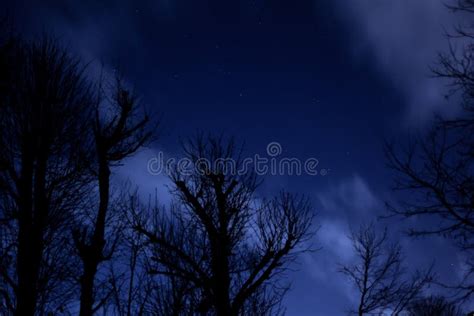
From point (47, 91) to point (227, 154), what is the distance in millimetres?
4892

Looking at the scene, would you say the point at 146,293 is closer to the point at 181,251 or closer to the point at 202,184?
the point at 181,251

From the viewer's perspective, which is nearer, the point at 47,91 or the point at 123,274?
the point at 47,91

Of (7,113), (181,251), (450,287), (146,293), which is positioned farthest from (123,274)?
(450,287)

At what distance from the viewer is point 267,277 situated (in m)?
8.13

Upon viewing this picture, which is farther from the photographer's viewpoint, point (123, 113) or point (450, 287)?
point (123, 113)

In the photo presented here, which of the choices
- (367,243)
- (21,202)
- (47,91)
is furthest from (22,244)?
(367,243)

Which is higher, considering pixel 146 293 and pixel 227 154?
pixel 227 154

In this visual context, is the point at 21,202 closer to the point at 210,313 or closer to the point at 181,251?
the point at 181,251

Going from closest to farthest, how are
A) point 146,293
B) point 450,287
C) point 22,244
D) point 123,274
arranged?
point 450,287
point 22,244
point 146,293
point 123,274

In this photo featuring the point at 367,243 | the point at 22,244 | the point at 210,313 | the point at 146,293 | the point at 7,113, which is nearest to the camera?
the point at 22,244

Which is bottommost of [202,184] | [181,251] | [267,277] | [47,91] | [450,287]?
[450,287]

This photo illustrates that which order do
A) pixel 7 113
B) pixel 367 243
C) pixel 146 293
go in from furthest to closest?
1. pixel 367 243
2. pixel 146 293
3. pixel 7 113

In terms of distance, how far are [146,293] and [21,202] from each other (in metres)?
4.13

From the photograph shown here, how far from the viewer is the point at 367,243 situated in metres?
15.7
